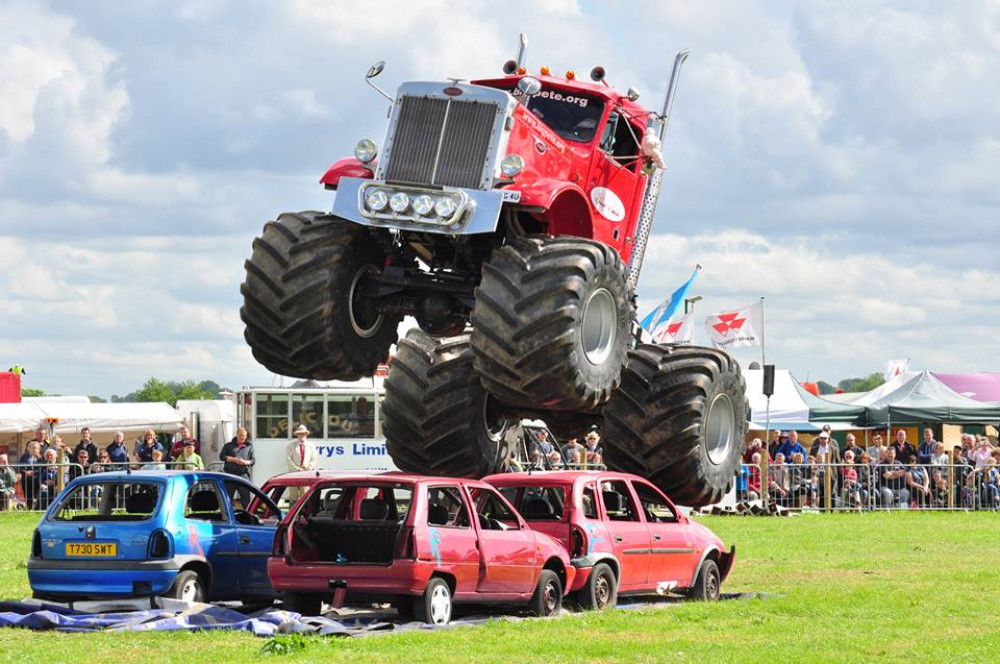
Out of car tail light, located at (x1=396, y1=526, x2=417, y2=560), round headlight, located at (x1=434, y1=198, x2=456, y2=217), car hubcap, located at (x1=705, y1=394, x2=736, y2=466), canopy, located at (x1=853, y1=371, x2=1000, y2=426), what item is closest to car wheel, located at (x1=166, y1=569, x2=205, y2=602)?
car tail light, located at (x1=396, y1=526, x2=417, y2=560)

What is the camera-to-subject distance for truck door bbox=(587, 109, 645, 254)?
1689 centimetres

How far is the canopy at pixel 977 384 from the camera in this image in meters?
49.1

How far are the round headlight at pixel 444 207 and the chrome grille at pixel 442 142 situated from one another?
1.24 ft

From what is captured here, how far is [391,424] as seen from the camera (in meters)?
18.5

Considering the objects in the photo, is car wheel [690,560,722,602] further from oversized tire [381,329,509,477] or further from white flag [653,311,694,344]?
white flag [653,311,694,344]

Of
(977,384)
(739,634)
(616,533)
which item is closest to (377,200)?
(616,533)

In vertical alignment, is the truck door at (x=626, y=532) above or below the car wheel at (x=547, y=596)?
above

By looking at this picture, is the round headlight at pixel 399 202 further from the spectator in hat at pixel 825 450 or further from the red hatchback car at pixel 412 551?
the spectator in hat at pixel 825 450

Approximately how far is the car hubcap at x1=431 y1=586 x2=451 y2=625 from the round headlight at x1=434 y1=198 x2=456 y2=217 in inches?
129

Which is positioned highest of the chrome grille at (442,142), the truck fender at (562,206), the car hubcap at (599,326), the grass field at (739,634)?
the chrome grille at (442,142)

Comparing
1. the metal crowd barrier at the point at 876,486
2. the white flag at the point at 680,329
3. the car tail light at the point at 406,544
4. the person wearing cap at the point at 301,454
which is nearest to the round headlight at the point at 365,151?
the car tail light at the point at 406,544

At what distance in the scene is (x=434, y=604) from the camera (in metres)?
14.5

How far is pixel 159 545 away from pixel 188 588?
0.50 metres

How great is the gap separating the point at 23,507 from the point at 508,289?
2050 cm
